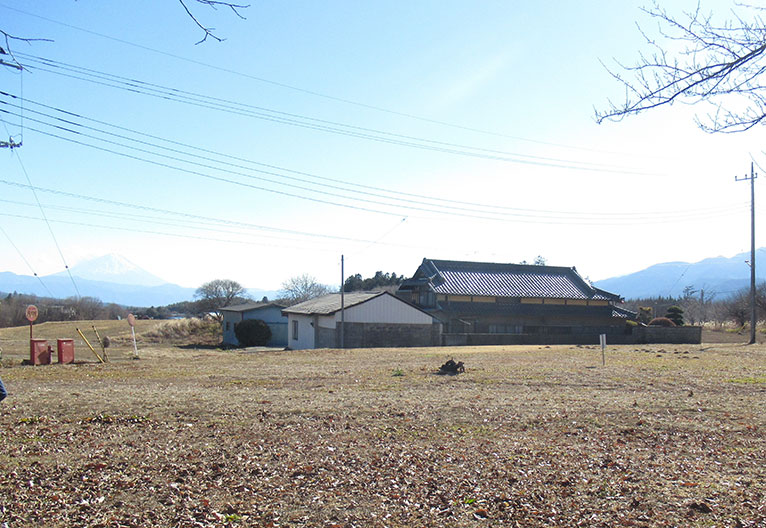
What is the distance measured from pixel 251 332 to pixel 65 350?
21.8 metres

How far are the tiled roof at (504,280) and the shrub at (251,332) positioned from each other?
11.7 metres

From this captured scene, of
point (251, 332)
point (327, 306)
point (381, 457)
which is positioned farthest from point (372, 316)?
point (381, 457)

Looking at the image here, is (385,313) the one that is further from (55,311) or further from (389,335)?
(55,311)

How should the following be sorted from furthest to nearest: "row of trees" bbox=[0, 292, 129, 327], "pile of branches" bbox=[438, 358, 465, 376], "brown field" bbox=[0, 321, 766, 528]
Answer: "row of trees" bbox=[0, 292, 129, 327]
"pile of branches" bbox=[438, 358, 465, 376]
"brown field" bbox=[0, 321, 766, 528]

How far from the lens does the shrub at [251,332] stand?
42.0 meters

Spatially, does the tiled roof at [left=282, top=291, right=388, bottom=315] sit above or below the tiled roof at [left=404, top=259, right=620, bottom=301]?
below

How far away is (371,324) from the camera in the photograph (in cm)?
3553

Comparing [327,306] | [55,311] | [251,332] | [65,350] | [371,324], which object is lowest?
[251,332]

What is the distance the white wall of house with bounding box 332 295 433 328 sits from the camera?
35.0 meters

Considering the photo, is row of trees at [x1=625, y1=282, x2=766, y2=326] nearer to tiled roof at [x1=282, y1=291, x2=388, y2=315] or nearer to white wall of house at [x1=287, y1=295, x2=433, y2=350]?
white wall of house at [x1=287, y1=295, x2=433, y2=350]

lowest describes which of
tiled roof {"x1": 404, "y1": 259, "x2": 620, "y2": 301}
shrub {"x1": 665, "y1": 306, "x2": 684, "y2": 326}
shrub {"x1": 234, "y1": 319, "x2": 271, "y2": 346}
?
shrub {"x1": 234, "y1": 319, "x2": 271, "y2": 346}

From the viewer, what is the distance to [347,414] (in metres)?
9.15

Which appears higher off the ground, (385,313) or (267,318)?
(385,313)

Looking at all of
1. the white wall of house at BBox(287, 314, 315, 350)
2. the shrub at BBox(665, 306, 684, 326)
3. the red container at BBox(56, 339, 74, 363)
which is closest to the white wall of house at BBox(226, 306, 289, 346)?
the white wall of house at BBox(287, 314, 315, 350)
